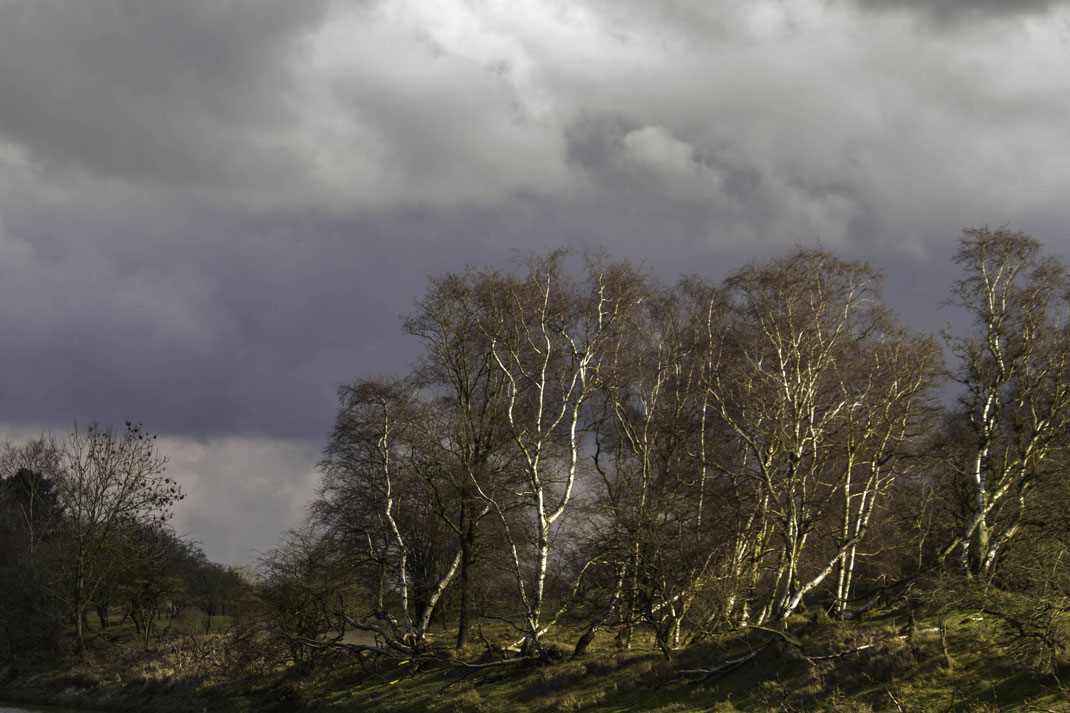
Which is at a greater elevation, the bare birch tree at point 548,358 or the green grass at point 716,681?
the bare birch tree at point 548,358

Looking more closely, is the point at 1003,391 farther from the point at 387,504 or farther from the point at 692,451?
the point at 387,504

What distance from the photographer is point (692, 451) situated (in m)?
32.3

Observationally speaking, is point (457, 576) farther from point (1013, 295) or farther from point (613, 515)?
point (1013, 295)

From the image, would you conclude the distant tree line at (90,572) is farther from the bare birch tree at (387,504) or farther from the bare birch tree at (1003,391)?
the bare birch tree at (1003,391)

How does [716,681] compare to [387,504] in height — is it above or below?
below

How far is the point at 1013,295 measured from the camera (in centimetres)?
2652

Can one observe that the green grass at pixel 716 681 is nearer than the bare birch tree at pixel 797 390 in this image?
Yes

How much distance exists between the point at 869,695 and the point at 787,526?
654 centimetres

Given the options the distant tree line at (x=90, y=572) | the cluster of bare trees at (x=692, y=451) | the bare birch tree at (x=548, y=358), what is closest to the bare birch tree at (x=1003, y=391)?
the cluster of bare trees at (x=692, y=451)

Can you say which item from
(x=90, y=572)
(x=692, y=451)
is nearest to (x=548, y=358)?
(x=692, y=451)

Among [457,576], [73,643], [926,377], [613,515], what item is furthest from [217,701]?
[926,377]

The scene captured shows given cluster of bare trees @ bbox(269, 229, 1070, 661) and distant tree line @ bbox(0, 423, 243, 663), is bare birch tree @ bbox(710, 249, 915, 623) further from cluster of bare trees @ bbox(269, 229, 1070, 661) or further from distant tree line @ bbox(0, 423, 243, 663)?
distant tree line @ bbox(0, 423, 243, 663)

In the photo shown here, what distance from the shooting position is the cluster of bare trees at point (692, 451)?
24906mm

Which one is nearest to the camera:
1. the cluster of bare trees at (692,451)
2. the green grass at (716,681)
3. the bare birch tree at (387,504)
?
the green grass at (716,681)
